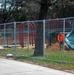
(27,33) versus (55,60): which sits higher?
(27,33)

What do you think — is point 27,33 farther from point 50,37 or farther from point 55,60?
point 55,60

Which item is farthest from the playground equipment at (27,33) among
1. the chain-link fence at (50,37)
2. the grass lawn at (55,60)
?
the grass lawn at (55,60)

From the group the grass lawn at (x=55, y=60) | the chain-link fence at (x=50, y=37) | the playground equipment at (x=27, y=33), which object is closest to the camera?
the grass lawn at (x=55, y=60)

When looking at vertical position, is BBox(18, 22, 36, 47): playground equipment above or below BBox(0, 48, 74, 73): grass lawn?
above

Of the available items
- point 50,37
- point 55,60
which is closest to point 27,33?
point 50,37

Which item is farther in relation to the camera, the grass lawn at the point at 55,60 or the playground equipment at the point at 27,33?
the playground equipment at the point at 27,33

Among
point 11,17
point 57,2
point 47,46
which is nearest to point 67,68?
point 47,46

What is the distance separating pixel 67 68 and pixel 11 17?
47.2 metres

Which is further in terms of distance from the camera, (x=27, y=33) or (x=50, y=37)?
(x=27, y=33)

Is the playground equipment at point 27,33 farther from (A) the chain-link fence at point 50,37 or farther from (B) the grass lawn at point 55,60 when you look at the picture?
(B) the grass lawn at point 55,60

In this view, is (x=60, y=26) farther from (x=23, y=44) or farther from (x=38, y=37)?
(x=23, y=44)

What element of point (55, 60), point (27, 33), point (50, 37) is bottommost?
point (55, 60)

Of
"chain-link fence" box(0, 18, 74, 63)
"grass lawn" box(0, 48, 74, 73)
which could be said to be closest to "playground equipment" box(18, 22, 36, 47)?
"chain-link fence" box(0, 18, 74, 63)

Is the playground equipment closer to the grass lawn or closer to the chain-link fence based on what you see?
the chain-link fence
